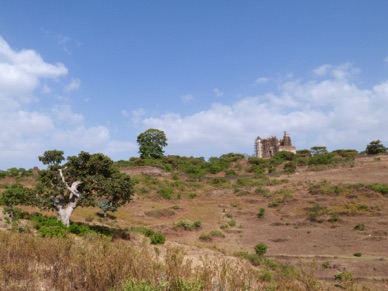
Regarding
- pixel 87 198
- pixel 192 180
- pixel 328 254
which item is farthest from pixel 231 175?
pixel 87 198

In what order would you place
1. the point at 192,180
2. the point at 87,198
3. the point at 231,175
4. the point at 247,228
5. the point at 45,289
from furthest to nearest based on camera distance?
the point at 231,175 < the point at 192,180 < the point at 247,228 < the point at 87,198 < the point at 45,289

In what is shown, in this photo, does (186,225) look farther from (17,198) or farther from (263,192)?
(263,192)

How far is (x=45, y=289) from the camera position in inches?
238

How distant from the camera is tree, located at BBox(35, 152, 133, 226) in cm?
1681

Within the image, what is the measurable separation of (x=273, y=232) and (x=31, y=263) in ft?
75.7

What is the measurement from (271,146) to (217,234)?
6355 centimetres

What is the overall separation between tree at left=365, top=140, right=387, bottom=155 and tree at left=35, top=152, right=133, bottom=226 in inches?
Result: 2242

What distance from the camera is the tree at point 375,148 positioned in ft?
194

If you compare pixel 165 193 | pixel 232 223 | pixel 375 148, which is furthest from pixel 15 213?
pixel 375 148

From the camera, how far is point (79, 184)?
56.8ft

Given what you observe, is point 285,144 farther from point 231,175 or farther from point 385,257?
point 385,257

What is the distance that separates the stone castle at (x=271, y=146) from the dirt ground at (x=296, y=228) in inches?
1246

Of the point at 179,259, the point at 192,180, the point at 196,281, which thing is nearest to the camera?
the point at 196,281

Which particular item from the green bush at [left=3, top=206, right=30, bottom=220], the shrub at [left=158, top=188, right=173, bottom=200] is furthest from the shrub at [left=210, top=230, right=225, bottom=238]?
the shrub at [left=158, top=188, right=173, bottom=200]
